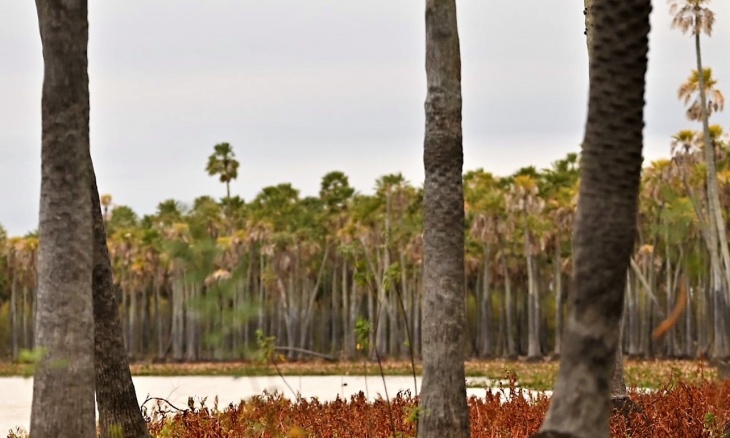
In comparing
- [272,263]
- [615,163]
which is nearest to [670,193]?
[272,263]

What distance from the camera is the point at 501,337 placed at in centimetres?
7769

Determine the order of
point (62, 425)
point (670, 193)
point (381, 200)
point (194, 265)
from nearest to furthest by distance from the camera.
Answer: point (194, 265) → point (62, 425) → point (670, 193) → point (381, 200)

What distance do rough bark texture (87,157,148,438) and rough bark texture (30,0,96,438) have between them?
6.82 ft

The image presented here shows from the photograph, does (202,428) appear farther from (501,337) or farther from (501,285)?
(501,285)

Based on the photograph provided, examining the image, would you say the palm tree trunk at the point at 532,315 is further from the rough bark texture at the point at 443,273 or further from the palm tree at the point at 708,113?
the rough bark texture at the point at 443,273

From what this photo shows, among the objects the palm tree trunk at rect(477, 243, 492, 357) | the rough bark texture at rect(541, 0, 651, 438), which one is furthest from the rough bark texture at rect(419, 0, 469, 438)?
the palm tree trunk at rect(477, 243, 492, 357)

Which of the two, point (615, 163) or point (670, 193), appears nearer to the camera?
point (615, 163)

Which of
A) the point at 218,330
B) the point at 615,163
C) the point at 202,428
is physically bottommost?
the point at 202,428

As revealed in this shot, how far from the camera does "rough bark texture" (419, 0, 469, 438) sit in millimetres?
9977

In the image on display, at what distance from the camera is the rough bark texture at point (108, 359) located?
10148mm

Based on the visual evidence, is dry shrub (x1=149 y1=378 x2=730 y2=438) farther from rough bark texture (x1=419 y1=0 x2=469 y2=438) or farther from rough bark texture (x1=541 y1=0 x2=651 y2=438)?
rough bark texture (x1=541 y1=0 x2=651 y2=438)

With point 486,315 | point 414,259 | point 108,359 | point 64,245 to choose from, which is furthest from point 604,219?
point 414,259

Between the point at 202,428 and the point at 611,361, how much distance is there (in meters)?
6.04

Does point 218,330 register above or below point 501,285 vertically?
below
